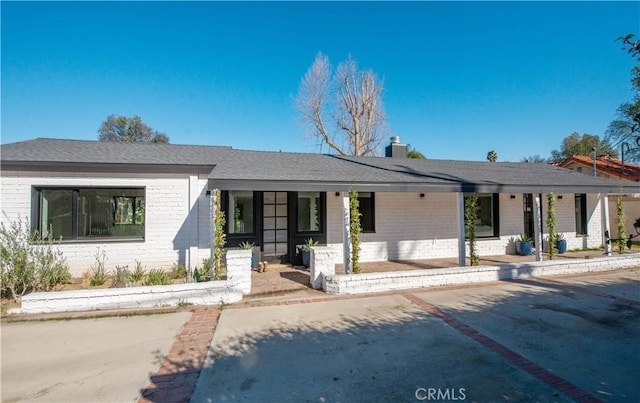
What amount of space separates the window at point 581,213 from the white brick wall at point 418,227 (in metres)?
1.84

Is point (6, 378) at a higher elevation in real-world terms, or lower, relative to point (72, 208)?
lower

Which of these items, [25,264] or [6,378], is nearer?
[6,378]

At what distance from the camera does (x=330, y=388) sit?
3.06m

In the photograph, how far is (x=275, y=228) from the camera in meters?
9.05

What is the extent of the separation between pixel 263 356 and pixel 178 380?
945mm

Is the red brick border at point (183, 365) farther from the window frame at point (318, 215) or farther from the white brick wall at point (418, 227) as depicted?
the white brick wall at point (418, 227)

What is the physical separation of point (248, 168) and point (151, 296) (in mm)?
3950

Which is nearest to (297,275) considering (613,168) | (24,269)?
(24,269)

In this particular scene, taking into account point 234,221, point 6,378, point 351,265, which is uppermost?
point 234,221

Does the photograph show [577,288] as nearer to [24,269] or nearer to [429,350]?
[429,350]

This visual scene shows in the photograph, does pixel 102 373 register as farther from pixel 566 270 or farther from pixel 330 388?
pixel 566 270

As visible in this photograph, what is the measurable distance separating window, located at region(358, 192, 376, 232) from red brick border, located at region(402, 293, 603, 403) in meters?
4.48

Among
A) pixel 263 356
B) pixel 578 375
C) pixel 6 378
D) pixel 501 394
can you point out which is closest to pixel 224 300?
pixel 263 356

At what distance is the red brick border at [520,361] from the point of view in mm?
2973
